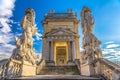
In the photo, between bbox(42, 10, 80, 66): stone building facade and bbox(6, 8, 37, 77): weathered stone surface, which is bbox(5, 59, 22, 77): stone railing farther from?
bbox(42, 10, 80, 66): stone building facade

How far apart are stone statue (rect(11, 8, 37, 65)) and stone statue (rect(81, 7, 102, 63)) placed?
4.83 meters

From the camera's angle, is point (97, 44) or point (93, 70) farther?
point (97, 44)

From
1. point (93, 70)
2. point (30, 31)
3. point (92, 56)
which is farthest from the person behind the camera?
point (30, 31)

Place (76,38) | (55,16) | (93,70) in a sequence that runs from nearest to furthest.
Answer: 1. (93,70)
2. (76,38)
3. (55,16)

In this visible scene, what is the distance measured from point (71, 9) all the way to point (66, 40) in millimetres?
9259

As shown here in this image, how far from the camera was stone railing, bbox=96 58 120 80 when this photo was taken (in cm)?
634

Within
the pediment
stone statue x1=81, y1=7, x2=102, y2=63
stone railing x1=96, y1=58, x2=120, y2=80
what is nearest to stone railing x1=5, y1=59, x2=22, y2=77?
stone statue x1=81, y1=7, x2=102, y2=63

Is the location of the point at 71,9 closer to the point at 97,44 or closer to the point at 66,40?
the point at 66,40

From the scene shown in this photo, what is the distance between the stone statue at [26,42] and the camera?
34.3 feet

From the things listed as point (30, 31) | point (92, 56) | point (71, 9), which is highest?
point (71, 9)

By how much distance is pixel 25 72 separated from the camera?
10930 millimetres

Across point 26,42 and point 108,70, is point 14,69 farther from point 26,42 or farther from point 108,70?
point 108,70

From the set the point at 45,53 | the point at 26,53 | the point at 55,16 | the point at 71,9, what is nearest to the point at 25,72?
the point at 26,53

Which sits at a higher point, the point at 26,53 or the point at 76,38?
the point at 76,38
